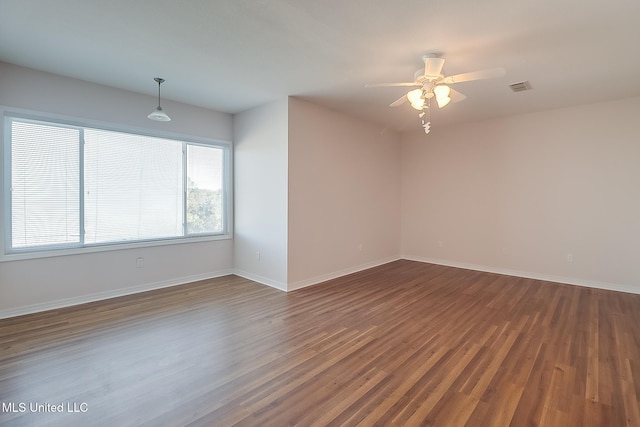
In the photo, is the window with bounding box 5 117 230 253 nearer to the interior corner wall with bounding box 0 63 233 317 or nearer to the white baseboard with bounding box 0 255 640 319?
the interior corner wall with bounding box 0 63 233 317

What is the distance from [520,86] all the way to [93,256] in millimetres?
5751

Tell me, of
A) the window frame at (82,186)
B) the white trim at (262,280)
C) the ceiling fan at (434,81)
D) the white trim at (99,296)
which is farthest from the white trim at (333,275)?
the ceiling fan at (434,81)

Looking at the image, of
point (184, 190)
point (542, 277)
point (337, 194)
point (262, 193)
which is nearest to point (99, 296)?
point (184, 190)

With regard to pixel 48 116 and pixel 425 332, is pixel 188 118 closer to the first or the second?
pixel 48 116

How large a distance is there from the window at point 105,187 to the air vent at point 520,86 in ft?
14.0

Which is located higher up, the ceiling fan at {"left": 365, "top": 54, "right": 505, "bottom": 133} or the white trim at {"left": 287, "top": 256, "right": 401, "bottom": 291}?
the ceiling fan at {"left": 365, "top": 54, "right": 505, "bottom": 133}

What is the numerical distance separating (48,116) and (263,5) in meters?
2.99

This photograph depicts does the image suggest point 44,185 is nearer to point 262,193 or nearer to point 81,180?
point 81,180

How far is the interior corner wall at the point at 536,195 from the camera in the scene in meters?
4.35

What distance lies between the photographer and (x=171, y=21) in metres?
2.42

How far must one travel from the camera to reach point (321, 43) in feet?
9.04

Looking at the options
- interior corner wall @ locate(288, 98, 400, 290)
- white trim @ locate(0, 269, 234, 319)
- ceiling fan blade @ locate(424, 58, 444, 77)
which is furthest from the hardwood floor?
ceiling fan blade @ locate(424, 58, 444, 77)

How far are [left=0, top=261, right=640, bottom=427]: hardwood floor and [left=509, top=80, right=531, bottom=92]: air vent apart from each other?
2719mm

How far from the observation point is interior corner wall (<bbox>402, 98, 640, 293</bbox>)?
4.35 metres
